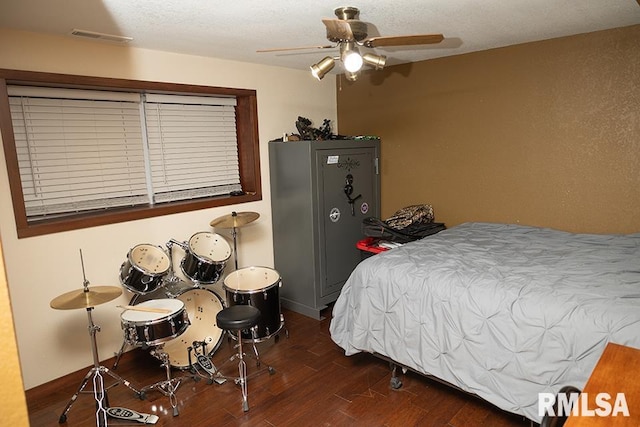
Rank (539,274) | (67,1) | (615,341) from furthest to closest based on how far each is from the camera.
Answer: (539,274) → (67,1) → (615,341)

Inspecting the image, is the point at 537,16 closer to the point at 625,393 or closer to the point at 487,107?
the point at 487,107

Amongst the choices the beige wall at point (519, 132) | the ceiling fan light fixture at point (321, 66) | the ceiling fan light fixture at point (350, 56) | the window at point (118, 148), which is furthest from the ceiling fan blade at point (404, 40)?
the window at point (118, 148)

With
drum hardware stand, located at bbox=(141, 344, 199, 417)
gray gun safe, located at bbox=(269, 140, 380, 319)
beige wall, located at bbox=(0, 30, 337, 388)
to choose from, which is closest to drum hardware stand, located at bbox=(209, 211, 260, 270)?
beige wall, located at bbox=(0, 30, 337, 388)

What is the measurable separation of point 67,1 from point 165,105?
1.35 m

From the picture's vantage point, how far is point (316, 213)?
3646 mm

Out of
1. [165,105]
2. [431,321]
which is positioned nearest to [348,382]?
[431,321]

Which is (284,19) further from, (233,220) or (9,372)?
(9,372)

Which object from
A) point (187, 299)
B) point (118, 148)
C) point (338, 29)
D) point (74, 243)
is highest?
point (338, 29)

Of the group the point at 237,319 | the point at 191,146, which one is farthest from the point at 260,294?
the point at 191,146

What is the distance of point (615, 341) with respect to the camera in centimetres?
176

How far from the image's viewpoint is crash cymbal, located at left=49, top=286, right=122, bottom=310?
228cm

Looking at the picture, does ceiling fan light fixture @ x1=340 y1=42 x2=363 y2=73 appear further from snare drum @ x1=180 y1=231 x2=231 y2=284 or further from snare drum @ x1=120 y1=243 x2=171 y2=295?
snare drum @ x1=120 y1=243 x2=171 y2=295

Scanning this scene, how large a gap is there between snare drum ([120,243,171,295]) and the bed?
1259 mm

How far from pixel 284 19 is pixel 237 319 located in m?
1.80
